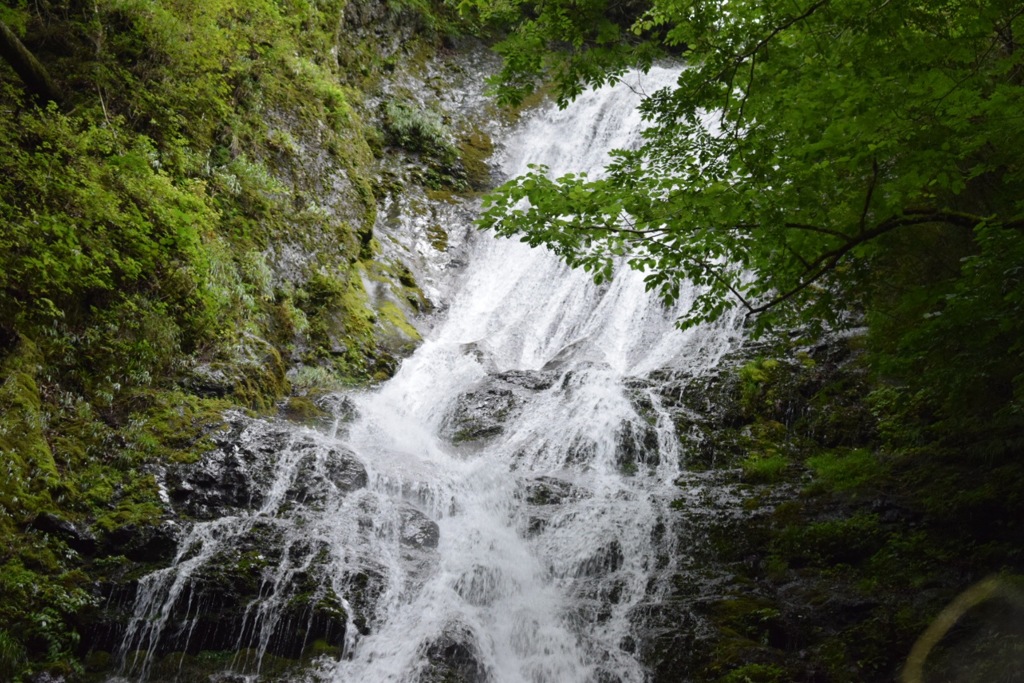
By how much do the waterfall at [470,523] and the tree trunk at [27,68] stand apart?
Answer: 457cm

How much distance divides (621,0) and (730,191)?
165cm

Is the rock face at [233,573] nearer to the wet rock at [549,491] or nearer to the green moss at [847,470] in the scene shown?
the wet rock at [549,491]

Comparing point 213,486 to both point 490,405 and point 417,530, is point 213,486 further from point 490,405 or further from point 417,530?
point 490,405

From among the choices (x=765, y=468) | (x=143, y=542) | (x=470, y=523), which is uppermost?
(x=765, y=468)

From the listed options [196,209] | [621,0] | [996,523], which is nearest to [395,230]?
[196,209]

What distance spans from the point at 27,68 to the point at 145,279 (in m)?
2.69

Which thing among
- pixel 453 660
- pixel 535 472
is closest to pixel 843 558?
pixel 453 660

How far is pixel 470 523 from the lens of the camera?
7.98 meters

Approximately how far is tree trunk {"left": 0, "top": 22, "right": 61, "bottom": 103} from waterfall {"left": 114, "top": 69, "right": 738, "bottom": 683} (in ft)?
15.0

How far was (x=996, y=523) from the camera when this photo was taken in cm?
596

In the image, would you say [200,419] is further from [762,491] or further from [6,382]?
[762,491]

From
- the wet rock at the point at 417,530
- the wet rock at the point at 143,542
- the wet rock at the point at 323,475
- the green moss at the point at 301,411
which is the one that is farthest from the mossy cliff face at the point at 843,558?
the green moss at the point at 301,411

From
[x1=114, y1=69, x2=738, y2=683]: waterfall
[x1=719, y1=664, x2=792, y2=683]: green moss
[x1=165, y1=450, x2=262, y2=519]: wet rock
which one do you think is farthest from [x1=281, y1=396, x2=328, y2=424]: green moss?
[x1=719, y1=664, x2=792, y2=683]: green moss

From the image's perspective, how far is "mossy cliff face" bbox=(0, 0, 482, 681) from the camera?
602cm
